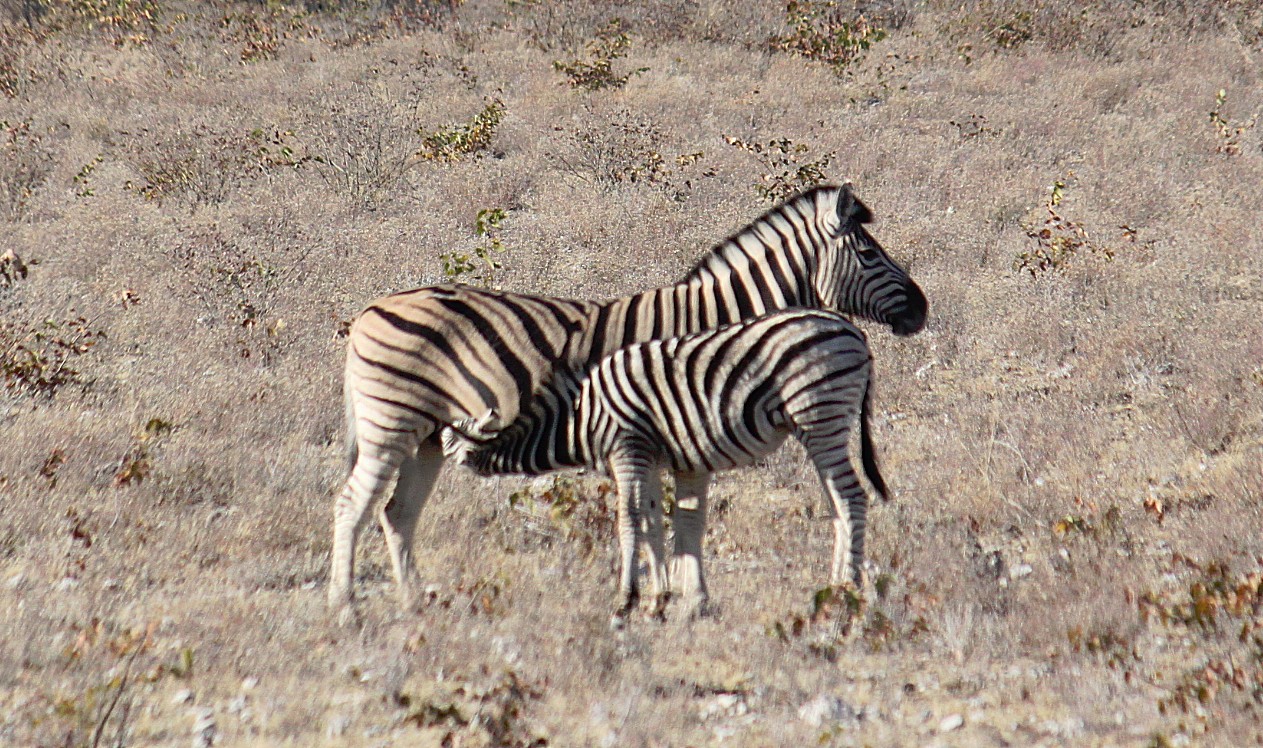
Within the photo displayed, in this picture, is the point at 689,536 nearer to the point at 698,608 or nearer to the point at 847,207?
the point at 698,608

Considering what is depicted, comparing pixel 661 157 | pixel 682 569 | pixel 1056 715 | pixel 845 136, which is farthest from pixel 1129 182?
pixel 1056 715

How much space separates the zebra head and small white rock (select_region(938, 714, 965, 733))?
3261 millimetres

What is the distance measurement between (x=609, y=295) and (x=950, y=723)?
698cm

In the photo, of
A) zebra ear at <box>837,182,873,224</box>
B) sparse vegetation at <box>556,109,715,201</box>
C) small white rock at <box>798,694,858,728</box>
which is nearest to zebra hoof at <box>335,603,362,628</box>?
small white rock at <box>798,694,858,728</box>

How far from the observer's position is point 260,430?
8250 mm

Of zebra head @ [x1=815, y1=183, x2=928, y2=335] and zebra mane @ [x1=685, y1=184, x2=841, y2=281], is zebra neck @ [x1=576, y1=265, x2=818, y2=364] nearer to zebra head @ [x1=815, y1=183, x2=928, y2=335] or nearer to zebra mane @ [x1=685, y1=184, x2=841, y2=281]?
zebra mane @ [x1=685, y1=184, x2=841, y2=281]

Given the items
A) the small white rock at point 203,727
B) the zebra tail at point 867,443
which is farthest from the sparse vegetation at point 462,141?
the small white rock at point 203,727

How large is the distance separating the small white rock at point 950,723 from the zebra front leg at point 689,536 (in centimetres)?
179

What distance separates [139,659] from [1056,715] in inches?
148

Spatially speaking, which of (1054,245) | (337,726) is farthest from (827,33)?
(337,726)

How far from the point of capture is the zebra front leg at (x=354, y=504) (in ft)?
19.9

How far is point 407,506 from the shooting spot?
21.0ft

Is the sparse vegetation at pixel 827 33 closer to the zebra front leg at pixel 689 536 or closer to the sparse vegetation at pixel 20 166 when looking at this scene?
the sparse vegetation at pixel 20 166

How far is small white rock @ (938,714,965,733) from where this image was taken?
4203 millimetres
